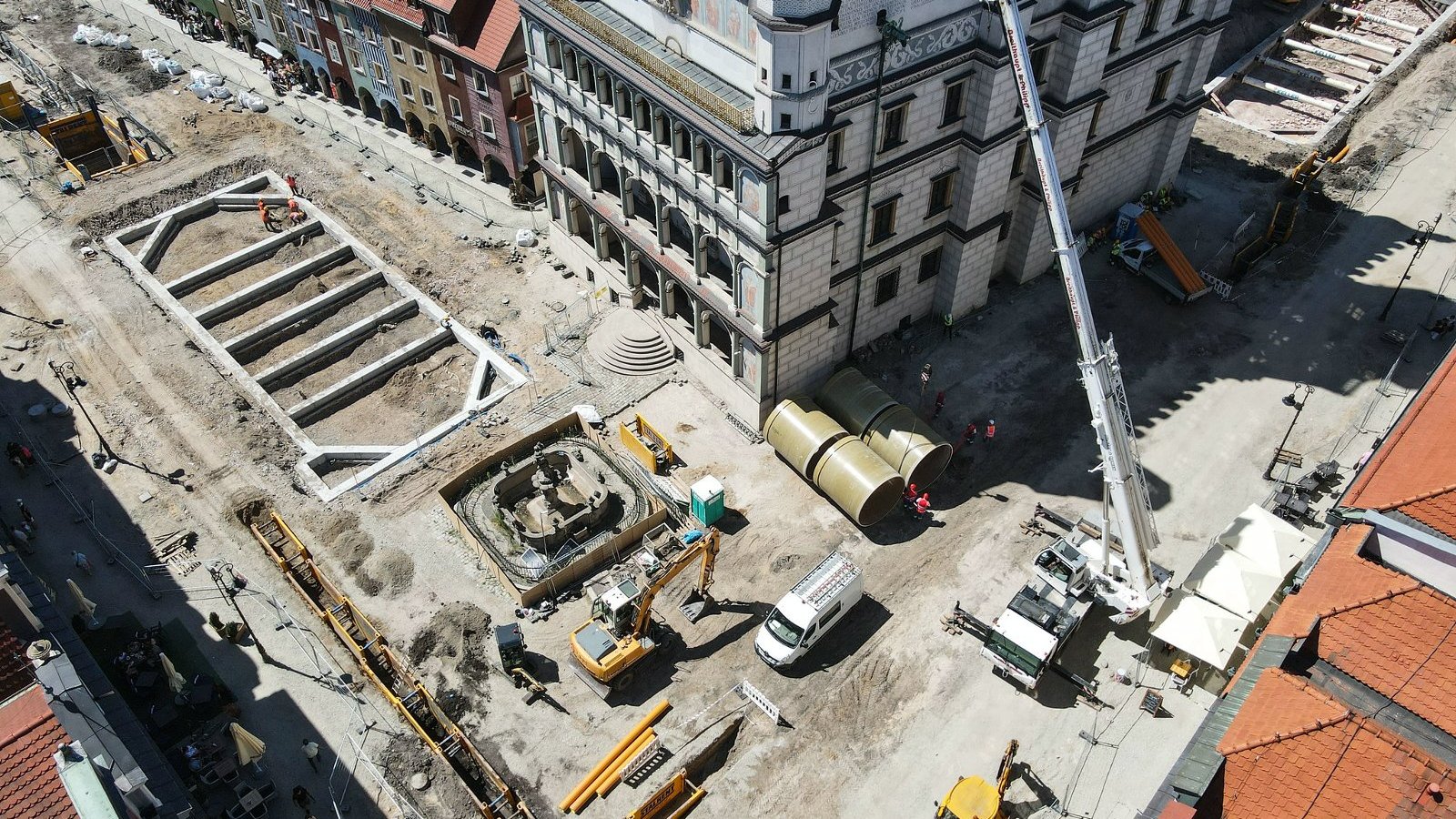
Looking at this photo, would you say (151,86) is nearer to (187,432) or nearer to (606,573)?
(187,432)

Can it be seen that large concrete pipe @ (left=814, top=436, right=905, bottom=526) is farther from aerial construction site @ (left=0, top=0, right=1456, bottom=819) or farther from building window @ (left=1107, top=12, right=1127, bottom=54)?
building window @ (left=1107, top=12, right=1127, bottom=54)

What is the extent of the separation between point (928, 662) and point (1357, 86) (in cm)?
5914

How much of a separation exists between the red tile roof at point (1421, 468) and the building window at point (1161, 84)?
2356 cm

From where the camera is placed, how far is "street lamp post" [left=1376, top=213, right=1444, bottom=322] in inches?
2029

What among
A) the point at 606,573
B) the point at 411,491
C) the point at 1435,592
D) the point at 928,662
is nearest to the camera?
the point at 1435,592

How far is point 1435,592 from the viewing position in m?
29.5

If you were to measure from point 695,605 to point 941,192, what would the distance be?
23.3 m

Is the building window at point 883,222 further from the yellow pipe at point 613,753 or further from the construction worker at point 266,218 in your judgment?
the construction worker at point 266,218

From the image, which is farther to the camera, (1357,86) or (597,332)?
(1357,86)

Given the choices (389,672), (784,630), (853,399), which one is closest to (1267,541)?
(853,399)

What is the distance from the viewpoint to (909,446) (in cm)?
4253

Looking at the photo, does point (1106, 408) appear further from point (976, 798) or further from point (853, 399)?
point (976, 798)

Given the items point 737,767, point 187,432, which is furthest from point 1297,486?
point 187,432

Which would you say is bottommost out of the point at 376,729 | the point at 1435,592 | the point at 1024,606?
the point at 376,729
